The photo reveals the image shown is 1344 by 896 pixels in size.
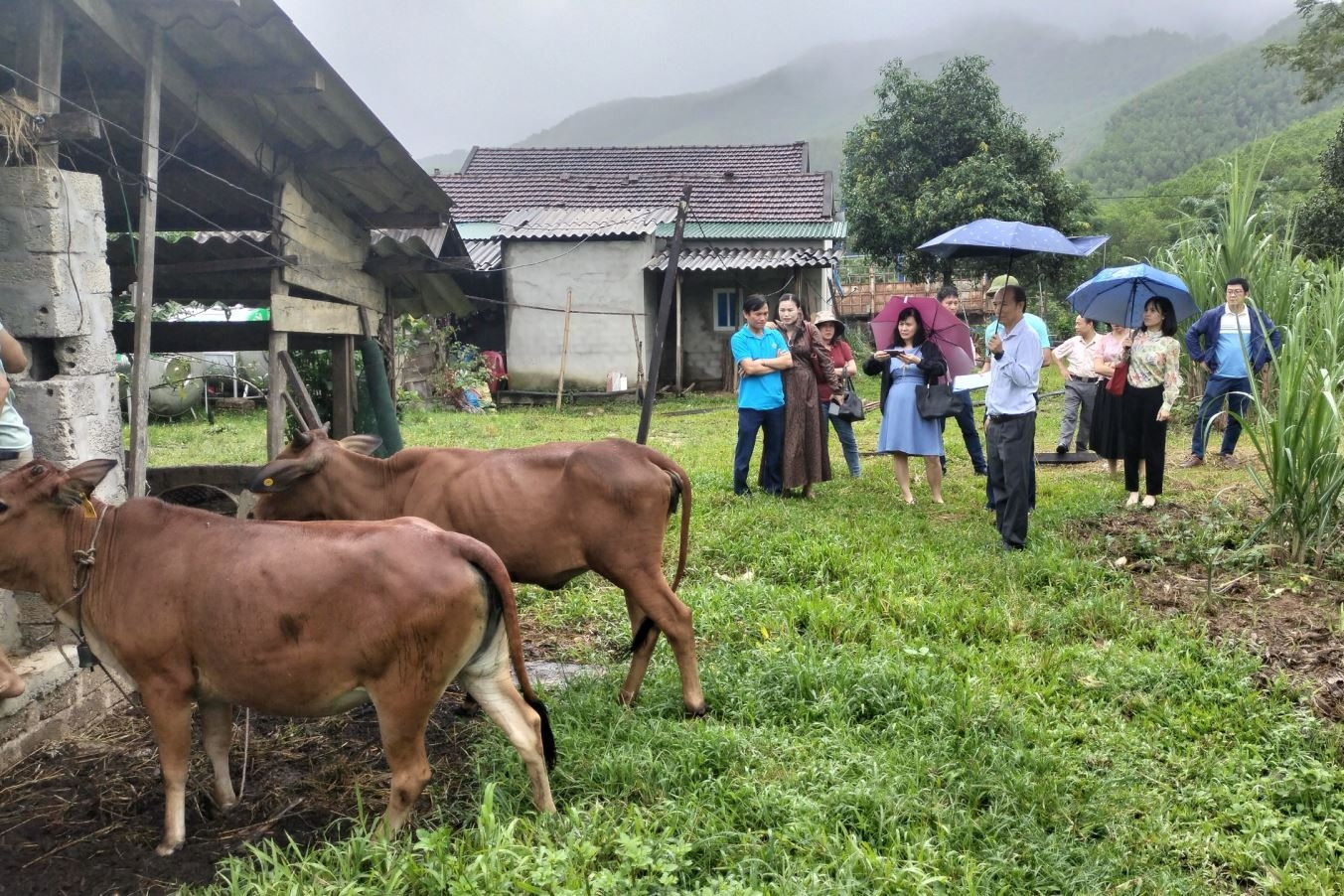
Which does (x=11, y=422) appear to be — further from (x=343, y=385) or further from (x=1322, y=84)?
(x=1322, y=84)

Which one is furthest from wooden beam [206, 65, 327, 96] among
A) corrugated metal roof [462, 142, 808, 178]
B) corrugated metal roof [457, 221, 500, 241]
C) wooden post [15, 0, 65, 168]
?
corrugated metal roof [462, 142, 808, 178]

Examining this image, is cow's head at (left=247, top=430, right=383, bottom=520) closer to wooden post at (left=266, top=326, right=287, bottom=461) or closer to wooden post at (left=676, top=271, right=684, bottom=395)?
wooden post at (left=266, top=326, right=287, bottom=461)

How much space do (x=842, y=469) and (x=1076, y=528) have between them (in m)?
3.28

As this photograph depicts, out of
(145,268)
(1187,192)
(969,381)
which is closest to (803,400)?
(969,381)

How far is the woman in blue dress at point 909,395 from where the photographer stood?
28.1 ft

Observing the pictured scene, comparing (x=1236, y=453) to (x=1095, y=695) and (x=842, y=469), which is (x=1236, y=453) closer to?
(x=842, y=469)

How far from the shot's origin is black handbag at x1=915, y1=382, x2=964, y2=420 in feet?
27.6

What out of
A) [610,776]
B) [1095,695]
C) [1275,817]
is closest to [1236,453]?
[1095,695]

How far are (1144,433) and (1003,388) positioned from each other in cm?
166

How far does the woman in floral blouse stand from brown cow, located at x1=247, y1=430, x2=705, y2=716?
4794 millimetres

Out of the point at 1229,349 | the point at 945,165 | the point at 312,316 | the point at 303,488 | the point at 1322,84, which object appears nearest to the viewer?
the point at 303,488

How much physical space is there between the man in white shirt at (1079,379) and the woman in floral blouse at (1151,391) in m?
1.92

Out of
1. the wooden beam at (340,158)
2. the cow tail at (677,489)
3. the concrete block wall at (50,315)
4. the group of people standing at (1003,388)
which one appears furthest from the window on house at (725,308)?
the concrete block wall at (50,315)

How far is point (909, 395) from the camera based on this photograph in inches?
342
